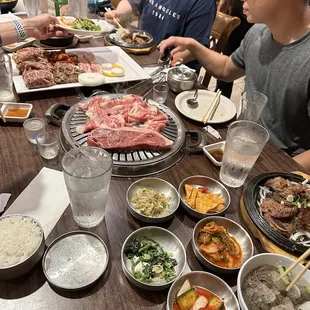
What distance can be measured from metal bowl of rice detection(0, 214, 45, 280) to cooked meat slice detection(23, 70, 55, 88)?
1260mm

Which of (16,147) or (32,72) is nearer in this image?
(16,147)

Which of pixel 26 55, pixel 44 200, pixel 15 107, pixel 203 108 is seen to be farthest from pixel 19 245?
pixel 26 55

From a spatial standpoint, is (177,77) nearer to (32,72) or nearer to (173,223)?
(32,72)

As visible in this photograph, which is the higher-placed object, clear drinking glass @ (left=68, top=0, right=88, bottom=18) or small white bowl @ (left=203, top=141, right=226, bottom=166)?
clear drinking glass @ (left=68, top=0, right=88, bottom=18)

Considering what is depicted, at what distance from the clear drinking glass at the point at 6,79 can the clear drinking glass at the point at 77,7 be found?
5.93 ft

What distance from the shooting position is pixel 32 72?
2.21m

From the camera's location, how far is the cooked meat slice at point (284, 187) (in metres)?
1.49

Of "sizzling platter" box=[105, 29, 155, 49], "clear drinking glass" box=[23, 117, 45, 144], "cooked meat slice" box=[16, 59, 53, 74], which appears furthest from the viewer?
"sizzling platter" box=[105, 29, 155, 49]

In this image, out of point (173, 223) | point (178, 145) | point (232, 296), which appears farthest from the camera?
point (178, 145)

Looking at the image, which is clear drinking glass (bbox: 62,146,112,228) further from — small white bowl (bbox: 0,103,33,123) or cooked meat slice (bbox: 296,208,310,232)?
cooked meat slice (bbox: 296,208,310,232)

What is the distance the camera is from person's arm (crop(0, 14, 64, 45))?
2.31 m

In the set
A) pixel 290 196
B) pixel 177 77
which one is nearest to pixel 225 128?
pixel 177 77

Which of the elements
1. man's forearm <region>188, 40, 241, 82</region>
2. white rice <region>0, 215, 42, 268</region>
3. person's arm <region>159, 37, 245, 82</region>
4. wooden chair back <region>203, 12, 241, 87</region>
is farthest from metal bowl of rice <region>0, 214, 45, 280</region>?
wooden chair back <region>203, 12, 241, 87</region>

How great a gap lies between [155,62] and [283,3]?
4.17 feet
